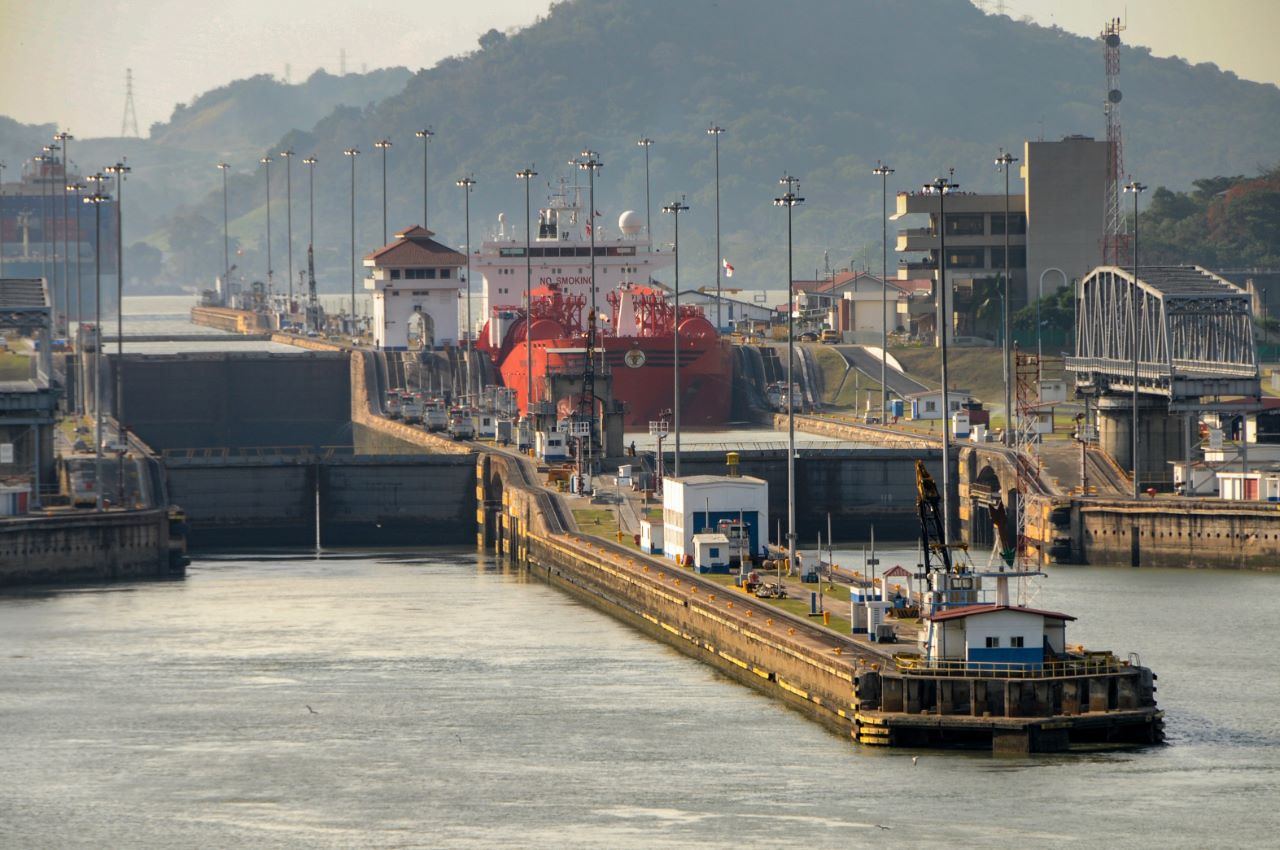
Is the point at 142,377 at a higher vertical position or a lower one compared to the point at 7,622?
Answer: higher

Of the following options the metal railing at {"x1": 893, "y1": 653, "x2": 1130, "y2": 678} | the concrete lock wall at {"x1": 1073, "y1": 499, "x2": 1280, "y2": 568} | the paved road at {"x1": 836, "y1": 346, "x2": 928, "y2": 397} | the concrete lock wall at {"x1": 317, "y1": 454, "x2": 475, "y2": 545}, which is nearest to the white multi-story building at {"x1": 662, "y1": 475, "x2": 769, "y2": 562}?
the concrete lock wall at {"x1": 1073, "y1": 499, "x2": 1280, "y2": 568}

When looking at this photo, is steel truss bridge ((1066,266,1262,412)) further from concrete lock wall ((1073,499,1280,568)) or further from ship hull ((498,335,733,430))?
ship hull ((498,335,733,430))

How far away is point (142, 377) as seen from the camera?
170875 millimetres

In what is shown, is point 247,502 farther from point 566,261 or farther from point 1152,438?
point 566,261

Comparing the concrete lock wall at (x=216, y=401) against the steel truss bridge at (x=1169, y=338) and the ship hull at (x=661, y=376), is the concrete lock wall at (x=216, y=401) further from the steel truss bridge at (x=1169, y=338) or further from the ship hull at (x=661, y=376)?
the steel truss bridge at (x=1169, y=338)

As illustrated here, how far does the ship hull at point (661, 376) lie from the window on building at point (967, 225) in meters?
29.3

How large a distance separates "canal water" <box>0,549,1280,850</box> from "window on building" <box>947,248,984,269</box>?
9134 centimetres

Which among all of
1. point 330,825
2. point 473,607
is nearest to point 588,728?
point 330,825

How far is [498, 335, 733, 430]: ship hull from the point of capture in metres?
163

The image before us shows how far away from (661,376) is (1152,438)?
50.2 metres

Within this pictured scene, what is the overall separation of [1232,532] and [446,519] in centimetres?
4130

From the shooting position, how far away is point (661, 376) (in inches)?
6501

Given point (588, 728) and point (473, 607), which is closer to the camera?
point (588, 728)

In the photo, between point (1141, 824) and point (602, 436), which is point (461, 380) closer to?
point (602, 436)
